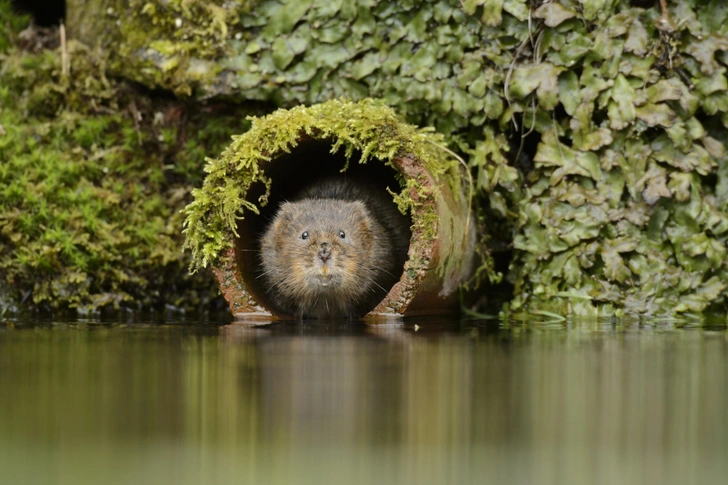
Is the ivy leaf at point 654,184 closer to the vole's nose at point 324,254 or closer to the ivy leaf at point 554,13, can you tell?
the ivy leaf at point 554,13

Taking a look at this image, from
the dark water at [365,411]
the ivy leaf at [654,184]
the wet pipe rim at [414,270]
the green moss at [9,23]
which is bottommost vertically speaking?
the dark water at [365,411]

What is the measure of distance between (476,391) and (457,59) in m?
4.39

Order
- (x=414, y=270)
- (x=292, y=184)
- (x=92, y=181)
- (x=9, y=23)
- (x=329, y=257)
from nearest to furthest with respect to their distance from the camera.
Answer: (x=414, y=270) < (x=329, y=257) < (x=292, y=184) < (x=92, y=181) < (x=9, y=23)

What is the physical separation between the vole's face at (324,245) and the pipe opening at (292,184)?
1.12 feet

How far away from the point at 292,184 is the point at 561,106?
2461 mm

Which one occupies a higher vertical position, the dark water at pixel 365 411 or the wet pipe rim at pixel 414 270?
the wet pipe rim at pixel 414 270

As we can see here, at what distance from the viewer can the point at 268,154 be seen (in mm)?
6625

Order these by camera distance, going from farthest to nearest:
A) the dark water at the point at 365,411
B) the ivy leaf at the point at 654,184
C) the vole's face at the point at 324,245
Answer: the ivy leaf at the point at 654,184, the vole's face at the point at 324,245, the dark water at the point at 365,411

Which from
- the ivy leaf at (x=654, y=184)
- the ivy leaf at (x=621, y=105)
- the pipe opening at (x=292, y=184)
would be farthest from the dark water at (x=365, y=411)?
the ivy leaf at (x=621, y=105)

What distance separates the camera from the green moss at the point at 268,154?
6.57 metres

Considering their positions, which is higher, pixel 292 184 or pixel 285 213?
pixel 292 184

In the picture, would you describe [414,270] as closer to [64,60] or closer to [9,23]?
[64,60]

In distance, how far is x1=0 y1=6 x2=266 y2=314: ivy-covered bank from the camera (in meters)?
7.71

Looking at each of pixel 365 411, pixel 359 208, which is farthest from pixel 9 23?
pixel 365 411
